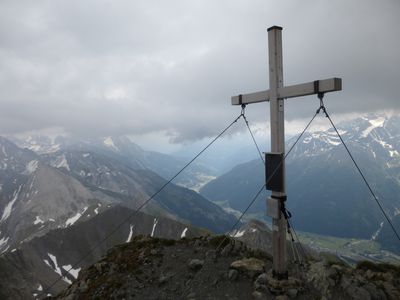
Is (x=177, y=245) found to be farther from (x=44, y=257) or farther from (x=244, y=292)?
(x=44, y=257)

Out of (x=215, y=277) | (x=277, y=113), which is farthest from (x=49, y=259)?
(x=277, y=113)

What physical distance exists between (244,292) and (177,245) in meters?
8.17

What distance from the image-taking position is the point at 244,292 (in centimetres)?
1591

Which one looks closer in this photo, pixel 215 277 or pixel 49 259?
pixel 215 277

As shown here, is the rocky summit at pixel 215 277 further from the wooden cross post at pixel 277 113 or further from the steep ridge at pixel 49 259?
the steep ridge at pixel 49 259

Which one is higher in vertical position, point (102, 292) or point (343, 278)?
point (343, 278)

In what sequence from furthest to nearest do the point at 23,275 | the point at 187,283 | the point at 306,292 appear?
the point at 23,275 → the point at 187,283 → the point at 306,292

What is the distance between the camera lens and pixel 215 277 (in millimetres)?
17516

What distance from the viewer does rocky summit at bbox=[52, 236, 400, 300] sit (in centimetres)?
1565

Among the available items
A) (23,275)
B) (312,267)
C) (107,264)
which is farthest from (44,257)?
(312,267)

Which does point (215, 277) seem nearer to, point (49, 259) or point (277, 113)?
point (277, 113)

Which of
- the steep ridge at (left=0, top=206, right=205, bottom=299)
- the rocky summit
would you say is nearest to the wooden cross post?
the rocky summit

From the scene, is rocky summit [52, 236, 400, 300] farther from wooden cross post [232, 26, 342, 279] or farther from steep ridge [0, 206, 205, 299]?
steep ridge [0, 206, 205, 299]

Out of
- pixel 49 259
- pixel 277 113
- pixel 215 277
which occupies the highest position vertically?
pixel 277 113
